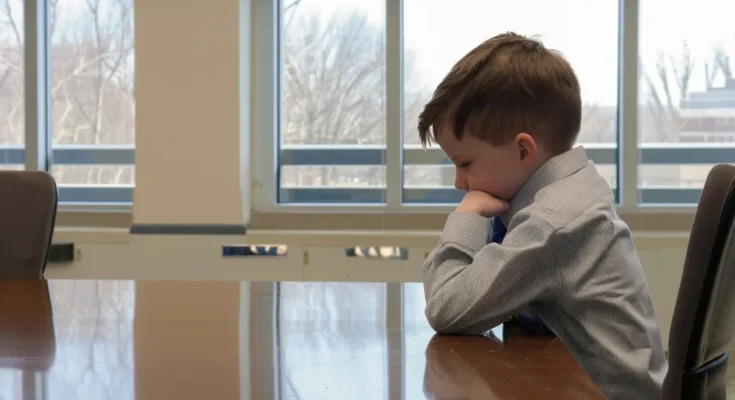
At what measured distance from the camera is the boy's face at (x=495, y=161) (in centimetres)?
122

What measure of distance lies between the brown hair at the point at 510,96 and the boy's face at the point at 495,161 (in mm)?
14

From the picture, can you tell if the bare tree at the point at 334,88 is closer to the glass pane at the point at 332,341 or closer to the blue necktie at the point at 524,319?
the glass pane at the point at 332,341

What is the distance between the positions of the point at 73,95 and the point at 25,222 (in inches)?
92.6

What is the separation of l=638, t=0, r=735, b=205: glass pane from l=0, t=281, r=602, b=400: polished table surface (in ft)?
9.43

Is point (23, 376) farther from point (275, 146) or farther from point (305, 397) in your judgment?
point (275, 146)

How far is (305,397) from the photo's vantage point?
777mm

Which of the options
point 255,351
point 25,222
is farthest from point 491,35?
point 255,351

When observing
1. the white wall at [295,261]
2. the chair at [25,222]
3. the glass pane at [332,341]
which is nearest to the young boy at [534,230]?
the glass pane at [332,341]

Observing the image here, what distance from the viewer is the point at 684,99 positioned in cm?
404

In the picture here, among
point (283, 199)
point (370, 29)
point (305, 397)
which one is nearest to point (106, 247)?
point (283, 199)

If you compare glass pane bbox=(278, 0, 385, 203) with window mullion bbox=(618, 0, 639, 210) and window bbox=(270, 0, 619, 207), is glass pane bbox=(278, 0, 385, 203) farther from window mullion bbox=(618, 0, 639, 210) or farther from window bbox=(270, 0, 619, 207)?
window mullion bbox=(618, 0, 639, 210)

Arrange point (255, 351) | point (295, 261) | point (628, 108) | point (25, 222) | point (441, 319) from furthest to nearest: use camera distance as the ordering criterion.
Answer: point (628, 108)
point (295, 261)
point (25, 222)
point (441, 319)
point (255, 351)

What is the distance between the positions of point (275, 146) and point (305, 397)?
3.38 meters

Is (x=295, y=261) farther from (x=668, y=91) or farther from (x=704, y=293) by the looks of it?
(x=704, y=293)
